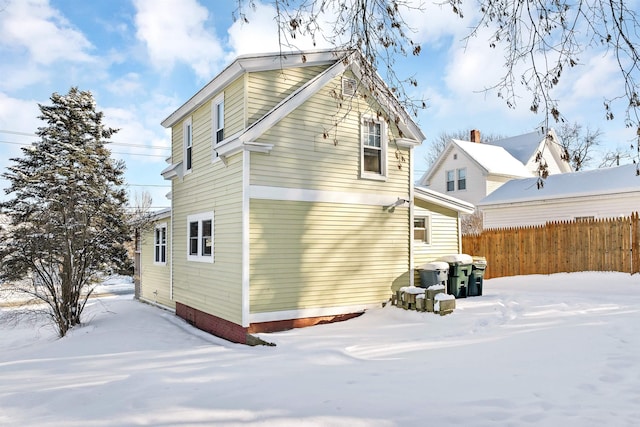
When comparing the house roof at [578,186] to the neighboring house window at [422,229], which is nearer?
the neighboring house window at [422,229]

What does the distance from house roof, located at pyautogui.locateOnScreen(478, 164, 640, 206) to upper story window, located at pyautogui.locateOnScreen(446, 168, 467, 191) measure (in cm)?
498

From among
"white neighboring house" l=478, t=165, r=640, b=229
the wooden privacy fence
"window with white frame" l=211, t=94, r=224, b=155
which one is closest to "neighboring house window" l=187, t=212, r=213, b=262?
"window with white frame" l=211, t=94, r=224, b=155

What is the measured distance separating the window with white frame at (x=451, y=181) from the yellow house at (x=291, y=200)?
17652mm

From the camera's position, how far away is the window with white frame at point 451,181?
28013mm

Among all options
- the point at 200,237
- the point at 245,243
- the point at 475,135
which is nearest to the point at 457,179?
the point at 475,135

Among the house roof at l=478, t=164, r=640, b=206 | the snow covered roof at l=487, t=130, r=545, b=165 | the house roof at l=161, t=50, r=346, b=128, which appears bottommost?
the house roof at l=478, t=164, r=640, b=206

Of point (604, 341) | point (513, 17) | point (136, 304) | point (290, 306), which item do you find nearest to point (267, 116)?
point (290, 306)

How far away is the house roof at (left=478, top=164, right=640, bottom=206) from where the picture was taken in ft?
56.4

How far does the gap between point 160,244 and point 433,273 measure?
970 cm

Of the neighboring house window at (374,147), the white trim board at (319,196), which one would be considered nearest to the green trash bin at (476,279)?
the white trim board at (319,196)

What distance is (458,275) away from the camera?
1193 cm

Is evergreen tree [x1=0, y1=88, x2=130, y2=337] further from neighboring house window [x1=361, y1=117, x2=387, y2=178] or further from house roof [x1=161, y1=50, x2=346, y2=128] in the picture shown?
neighboring house window [x1=361, y1=117, x2=387, y2=178]

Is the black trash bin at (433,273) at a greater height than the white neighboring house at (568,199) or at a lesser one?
lesser

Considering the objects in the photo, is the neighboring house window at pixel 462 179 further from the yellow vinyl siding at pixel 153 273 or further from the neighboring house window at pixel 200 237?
the neighboring house window at pixel 200 237
